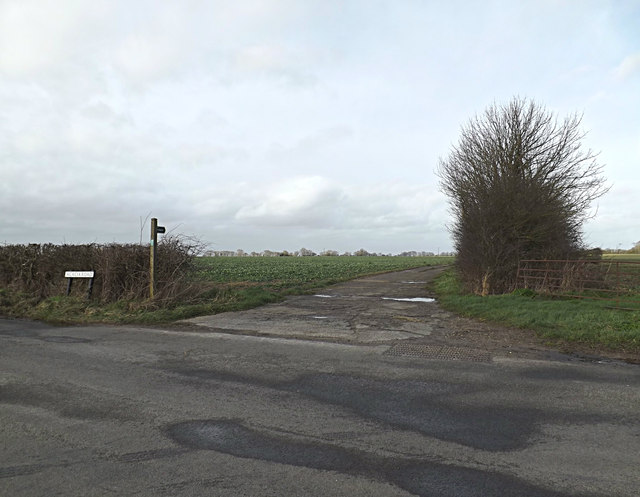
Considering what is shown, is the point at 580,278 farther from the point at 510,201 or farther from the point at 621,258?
the point at 621,258

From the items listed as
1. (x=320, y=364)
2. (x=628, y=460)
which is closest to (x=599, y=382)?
(x=628, y=460)

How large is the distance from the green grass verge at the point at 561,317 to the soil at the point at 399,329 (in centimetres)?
39

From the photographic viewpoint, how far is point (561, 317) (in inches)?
401

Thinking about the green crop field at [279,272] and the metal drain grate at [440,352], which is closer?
the metal drain grate at [440,352]

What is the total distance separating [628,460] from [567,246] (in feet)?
50.8

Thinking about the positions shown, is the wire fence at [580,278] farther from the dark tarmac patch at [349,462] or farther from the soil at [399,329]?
the dark tarmac patch at [349,462]

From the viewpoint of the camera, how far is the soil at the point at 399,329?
7.61 m

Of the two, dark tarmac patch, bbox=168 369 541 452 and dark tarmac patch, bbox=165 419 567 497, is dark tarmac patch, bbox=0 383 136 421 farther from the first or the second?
dark tarmac patch, bbox=168 369 541 452

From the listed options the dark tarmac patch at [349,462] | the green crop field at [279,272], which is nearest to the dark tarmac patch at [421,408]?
the dark tarmac patch at [349,462]

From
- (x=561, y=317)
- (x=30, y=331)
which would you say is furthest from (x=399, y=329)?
(x=30, y=331)

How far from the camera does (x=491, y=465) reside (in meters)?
3.49

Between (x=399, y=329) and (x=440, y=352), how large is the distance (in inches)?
92.4

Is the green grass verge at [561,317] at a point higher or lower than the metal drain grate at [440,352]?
higher

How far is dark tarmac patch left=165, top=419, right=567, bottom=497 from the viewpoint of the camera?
10.3 feet
